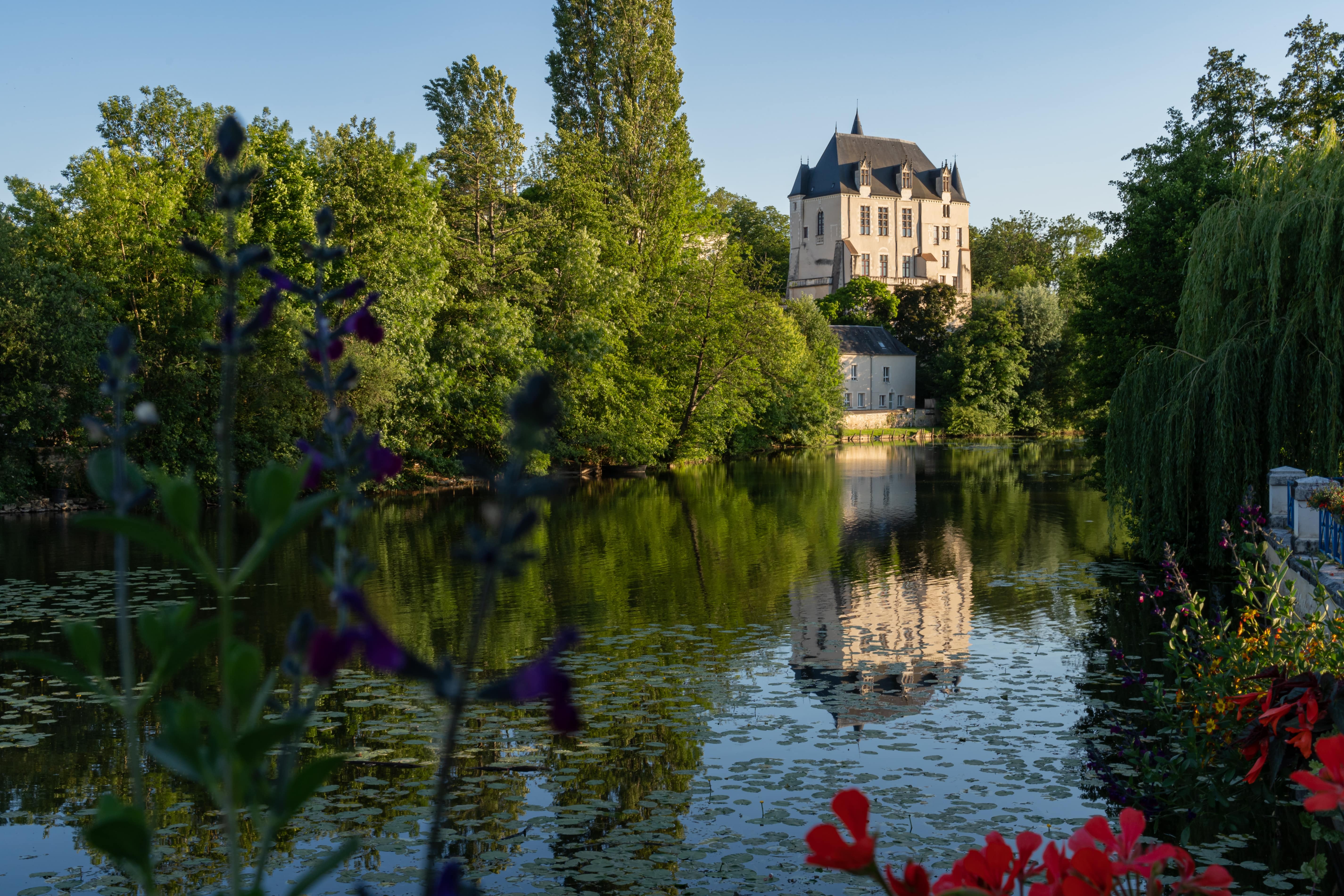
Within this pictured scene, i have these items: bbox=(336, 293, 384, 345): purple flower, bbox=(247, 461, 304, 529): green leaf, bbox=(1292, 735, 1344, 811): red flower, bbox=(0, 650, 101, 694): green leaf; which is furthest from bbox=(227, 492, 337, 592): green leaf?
bbox=(1292, 735, 1344, 811): red flower

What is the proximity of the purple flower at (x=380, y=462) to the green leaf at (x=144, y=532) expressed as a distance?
10.0 inches

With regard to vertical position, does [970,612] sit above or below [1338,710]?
below

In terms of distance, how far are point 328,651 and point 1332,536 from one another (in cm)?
1102

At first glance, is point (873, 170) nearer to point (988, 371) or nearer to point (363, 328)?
point (988, 371)

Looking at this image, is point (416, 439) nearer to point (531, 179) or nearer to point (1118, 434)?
point (531, 179)

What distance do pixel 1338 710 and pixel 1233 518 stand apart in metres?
12.5

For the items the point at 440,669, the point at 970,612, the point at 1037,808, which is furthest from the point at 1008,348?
the point at 440,669

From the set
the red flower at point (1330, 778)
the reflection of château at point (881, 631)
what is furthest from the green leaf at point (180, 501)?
the reflection of château at point (881, 631)

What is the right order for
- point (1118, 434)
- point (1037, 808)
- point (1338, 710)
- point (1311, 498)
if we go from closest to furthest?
point (1338, 710)
point (1037, 808)
point (1311, 498)
point (1118, 434)

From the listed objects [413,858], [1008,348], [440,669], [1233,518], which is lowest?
[413,858]

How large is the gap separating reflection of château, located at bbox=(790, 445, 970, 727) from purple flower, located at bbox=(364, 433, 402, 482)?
7.97m

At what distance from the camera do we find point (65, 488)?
94.4 feet

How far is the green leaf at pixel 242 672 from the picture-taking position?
1235 millimetres

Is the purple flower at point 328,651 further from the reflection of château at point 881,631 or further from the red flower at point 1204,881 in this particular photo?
the reflection of château at point 881,631
